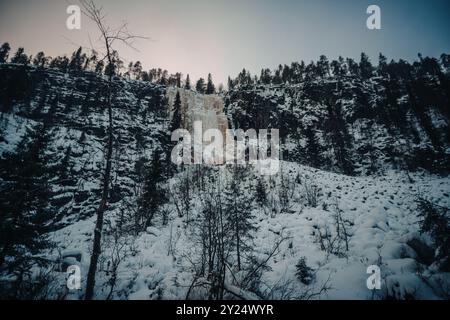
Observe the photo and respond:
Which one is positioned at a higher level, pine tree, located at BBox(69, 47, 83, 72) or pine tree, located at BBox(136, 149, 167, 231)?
pine tree, located at BBox(69, 47, 83, 72)

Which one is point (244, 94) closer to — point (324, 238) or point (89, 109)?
point (89, 109)

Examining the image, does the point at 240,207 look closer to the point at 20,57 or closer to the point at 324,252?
the point at 324,252

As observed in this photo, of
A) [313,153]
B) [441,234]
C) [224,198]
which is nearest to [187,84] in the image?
[313,153]

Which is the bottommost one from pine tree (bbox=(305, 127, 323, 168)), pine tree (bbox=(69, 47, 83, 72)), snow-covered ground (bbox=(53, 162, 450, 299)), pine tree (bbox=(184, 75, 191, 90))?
snow-covered ground (bbox=(53, 162, 450, 299))

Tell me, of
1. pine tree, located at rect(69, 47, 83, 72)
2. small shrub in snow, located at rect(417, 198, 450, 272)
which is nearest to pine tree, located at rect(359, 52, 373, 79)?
small shrub in snow, located at rect(417, 198, 450, 272)

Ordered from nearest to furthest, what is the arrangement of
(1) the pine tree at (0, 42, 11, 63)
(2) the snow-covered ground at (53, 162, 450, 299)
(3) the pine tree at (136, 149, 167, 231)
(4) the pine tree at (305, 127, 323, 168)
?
1. (2) the snow-covered ground at (53, 162, 450, 299)
2. (3) the pine tree at (136, 149, 167, 231)
3. (4) the pine tree at (305, 127, 323, 168)
4. (1) the pine tree at (0, 42, 11, 63)

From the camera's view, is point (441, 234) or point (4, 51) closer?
point (441, 234)

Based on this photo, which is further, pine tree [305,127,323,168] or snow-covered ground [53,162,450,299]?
pine tree [305,127,323,168]

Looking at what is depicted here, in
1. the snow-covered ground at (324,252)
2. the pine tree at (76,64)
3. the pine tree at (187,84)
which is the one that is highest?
the pine tree at (76,64)

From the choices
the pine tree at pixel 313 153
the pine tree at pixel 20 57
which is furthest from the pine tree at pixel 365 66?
the pine tree at pixel 20 57

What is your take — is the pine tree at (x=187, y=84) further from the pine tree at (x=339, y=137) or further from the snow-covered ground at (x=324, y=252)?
the snow-covered ground at (x=324, y=252)

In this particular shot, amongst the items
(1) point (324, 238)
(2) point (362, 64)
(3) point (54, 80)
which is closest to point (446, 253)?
(1) point (324, 238)

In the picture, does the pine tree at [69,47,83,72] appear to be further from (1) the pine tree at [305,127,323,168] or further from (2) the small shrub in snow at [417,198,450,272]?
(2) the small shrub in snow at [417,198,450,272]
